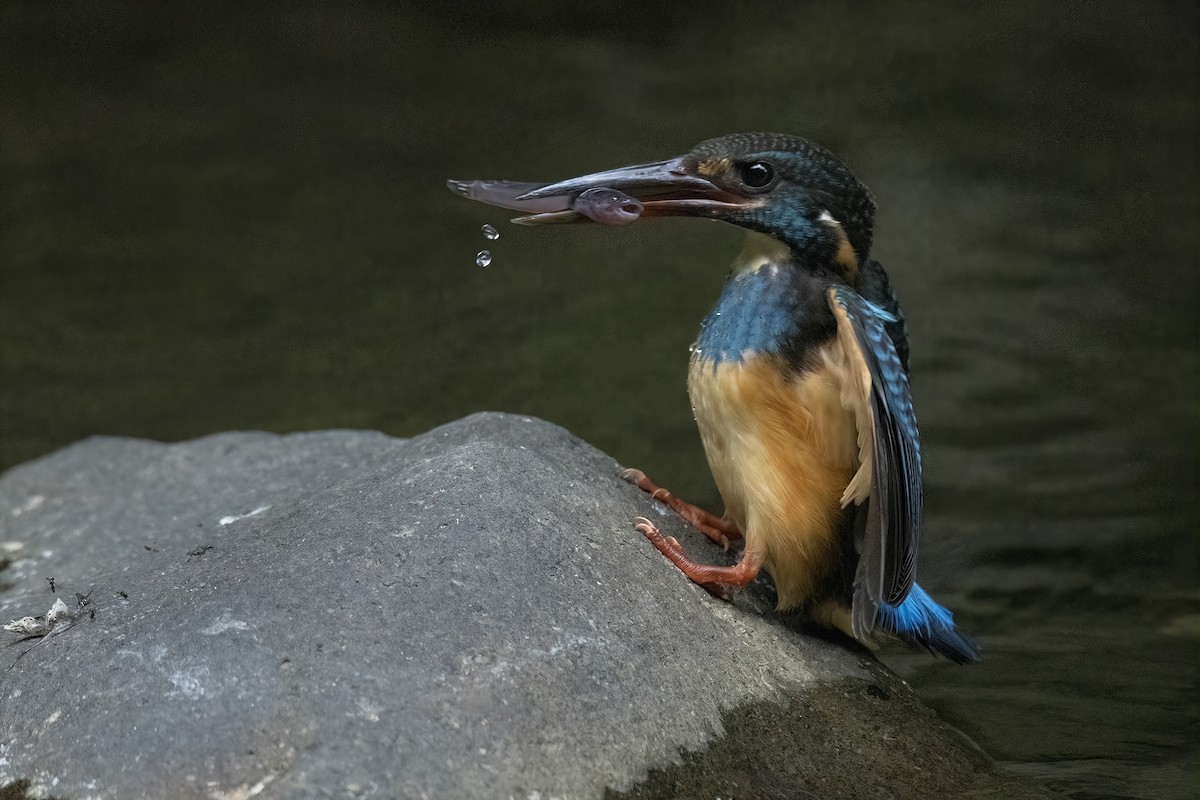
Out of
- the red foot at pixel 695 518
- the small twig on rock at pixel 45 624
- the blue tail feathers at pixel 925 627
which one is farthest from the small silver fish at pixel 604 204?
the small twig on rock at pixel 45 624

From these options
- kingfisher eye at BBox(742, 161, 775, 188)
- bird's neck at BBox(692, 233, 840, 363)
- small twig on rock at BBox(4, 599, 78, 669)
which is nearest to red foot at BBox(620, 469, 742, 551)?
bird's neck at BBox(692, 233, 840, 363)

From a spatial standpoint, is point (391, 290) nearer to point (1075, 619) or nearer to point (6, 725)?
point (1075, 619)

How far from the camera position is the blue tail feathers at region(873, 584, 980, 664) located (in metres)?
2.97

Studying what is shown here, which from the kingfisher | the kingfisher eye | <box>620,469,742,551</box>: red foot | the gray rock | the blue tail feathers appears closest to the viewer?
the gray rock

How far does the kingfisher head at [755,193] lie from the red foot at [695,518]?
2.08 feet

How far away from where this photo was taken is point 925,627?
301 cm

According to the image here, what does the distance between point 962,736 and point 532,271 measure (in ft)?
11.0

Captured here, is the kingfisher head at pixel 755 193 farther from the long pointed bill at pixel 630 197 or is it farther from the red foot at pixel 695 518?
the red foot at pixel 695 518

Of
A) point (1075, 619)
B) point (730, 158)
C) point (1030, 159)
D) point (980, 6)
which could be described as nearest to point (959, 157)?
point (1030, 159)

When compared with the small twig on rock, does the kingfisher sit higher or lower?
higher

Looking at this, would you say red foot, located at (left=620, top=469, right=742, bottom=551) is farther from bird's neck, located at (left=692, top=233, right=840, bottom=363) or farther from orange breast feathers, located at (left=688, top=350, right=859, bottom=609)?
bird's neck, located at (left=692, top=233, right=840, bottom=363)

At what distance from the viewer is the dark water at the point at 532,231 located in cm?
550

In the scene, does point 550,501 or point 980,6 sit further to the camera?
point 980,6

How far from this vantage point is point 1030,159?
5668 mm
